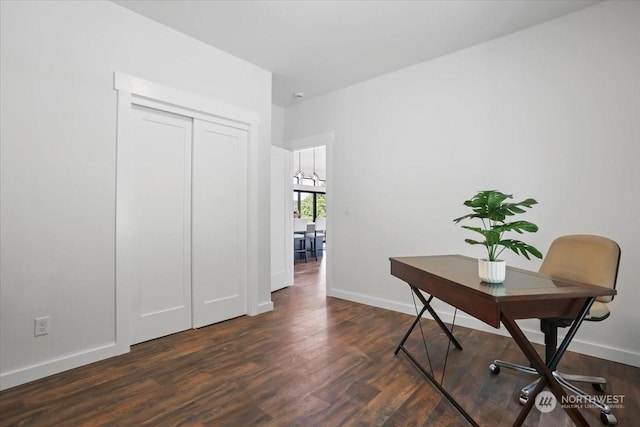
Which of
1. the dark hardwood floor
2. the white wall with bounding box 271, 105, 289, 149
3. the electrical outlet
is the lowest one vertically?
the dark hardwood floor

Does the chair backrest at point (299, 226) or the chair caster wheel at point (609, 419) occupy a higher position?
the chair backrest at point (299, 226)

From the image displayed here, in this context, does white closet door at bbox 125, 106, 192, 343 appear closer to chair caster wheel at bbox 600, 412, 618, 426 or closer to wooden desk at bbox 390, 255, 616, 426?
wooden desk at bbox 390, 255, 616, 426

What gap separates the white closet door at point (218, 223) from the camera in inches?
123

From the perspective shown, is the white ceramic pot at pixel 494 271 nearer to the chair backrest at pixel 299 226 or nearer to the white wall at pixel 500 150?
the white wall at pixel 500 150

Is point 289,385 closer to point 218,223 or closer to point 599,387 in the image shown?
point 218,223

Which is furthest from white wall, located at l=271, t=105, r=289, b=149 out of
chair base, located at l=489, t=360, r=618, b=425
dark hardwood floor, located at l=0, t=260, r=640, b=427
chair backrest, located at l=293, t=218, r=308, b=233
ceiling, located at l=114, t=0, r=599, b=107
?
chair base, located at l=489, t=360, r=618, b=425

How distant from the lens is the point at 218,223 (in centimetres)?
328

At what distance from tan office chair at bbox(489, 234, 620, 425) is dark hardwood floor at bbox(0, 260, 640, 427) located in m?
0.08

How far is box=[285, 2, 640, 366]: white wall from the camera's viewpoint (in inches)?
95.5

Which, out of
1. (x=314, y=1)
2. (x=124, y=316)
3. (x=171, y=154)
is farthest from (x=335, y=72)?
(x=124, y=316)

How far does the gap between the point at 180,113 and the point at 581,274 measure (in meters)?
3.49

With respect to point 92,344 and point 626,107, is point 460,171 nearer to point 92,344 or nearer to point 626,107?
point 626,107

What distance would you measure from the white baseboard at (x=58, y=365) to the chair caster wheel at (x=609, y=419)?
3.20 meters

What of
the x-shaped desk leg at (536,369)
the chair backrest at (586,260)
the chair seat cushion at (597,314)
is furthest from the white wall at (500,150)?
the x-shaped desk leg at (536,369)
